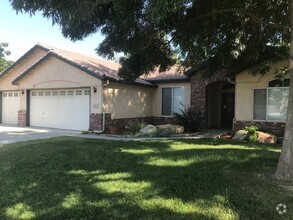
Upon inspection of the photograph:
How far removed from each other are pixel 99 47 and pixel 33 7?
4.06 meters

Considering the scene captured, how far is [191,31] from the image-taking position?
9.67 metres

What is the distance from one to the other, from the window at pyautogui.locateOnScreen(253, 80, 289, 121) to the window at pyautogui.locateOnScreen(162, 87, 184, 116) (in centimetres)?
497

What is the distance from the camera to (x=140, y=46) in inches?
384

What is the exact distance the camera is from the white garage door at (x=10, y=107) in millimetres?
22828

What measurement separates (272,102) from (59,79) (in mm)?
11643

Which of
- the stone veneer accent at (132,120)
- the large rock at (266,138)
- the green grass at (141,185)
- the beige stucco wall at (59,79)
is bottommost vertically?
the green grass at (141,185)

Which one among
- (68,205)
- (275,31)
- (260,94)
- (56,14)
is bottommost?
(68,205)

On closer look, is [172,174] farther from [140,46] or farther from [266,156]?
[140,46]

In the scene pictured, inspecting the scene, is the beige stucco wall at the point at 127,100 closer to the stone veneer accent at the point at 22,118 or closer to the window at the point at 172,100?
the window at the point at 172,100

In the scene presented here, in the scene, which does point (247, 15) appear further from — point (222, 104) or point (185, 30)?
point (222, 104)

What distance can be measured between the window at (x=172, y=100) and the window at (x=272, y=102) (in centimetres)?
497

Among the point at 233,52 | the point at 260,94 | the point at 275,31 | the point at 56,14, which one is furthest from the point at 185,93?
the point at 56,14

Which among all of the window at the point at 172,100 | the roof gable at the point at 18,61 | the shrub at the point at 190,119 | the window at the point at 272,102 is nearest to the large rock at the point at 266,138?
the window at the point at 272,102

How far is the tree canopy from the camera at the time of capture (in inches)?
329
